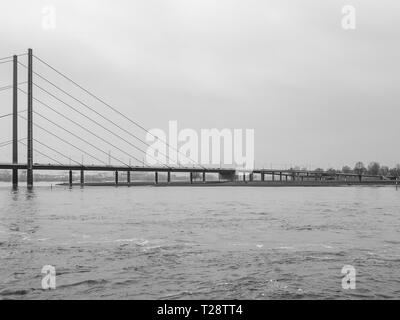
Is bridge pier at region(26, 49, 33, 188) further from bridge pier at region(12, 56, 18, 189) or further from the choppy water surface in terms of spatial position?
the choppy water surface

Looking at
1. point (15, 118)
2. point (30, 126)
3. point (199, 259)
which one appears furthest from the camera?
point (15, 118)

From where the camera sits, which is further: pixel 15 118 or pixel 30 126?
pixel 15 118

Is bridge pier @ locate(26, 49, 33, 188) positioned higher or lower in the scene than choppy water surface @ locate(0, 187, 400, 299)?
higher

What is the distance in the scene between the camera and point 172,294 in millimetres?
13320

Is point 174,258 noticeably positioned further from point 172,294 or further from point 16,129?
point 16,129

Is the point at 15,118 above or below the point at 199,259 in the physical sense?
above

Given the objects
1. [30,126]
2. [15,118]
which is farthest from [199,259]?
[15,118]

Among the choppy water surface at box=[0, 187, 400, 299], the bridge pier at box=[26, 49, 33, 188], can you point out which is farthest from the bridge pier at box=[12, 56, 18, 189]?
the choppy water surface at box=[0, 187, 400, 299]

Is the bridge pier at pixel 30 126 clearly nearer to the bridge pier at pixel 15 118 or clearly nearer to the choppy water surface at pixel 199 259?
the bridge pier at pixel 15 118

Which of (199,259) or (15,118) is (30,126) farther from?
(199,259)
